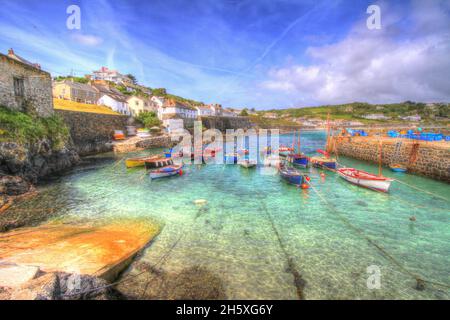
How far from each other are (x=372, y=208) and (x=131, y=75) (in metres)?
153

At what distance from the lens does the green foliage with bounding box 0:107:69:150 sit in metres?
17.8

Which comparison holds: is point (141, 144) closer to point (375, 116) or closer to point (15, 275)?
point (15, 275)

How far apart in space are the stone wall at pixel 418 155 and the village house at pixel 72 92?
63166 millimetres

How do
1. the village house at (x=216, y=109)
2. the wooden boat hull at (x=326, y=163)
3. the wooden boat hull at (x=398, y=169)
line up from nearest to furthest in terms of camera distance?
the wooden boat hull at (x=398, y=169)
the wooden boat hull at (x=326, y=163)
the village house at (x=216, y=109)

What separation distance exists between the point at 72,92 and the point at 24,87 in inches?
1252

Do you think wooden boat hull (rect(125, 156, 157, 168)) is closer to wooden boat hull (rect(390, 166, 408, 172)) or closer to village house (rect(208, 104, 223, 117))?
wooden boat hull (rect(390, 166, 408, 172))

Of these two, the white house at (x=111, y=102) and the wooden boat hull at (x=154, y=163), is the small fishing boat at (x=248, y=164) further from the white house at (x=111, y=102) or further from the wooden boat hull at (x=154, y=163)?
the white house at (x=111, y=102)

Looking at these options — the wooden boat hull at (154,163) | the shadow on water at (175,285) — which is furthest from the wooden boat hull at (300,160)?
the shadow on water at (175,285)

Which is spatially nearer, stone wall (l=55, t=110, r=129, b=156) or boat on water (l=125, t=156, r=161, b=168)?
boat on water (l=125, t=156, r=161, b=168)

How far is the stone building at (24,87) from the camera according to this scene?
20094 mm

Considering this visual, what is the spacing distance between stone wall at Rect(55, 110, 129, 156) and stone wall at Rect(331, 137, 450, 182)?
47.5m

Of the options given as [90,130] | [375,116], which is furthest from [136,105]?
[375,116]

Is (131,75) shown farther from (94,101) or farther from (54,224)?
(54,224)

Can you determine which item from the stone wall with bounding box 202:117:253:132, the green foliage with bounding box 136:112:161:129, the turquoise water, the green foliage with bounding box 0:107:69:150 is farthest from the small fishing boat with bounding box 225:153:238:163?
the stone wall with bounding box 202:117:253:132
